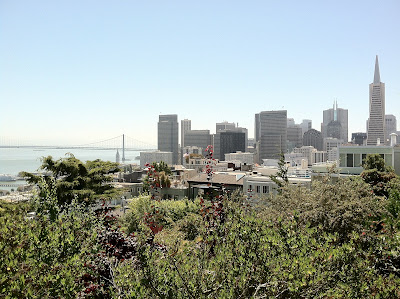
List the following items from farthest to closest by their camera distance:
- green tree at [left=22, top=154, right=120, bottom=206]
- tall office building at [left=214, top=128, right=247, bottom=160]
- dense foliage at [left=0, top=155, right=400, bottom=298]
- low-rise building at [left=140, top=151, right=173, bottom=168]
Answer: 1. tall office building at [left=214, top=128, right=247, bottom=160]
2. low-rise building at [left=140, top=151, right=173, bottom=168]
3. green tree at [left=22, top=154, right=120, bottom=206]
4. dense foliage at [left=0, top=155, right=400, bottom=298]

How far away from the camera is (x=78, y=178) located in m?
17.4

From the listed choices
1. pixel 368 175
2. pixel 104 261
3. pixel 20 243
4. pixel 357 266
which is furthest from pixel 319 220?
pixel 368 175

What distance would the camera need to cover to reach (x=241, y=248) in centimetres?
364

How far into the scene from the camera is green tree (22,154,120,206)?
16391 millimetres

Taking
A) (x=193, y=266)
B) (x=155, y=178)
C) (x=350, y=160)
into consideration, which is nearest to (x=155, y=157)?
(x=350, y=160)

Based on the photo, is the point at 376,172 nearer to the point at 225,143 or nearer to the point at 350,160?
the point at 350,160

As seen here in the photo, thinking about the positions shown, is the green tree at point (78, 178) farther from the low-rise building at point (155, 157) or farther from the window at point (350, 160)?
the low-rise building at point (155, 157)

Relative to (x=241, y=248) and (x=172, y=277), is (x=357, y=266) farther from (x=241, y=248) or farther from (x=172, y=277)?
(x=172, y=277)

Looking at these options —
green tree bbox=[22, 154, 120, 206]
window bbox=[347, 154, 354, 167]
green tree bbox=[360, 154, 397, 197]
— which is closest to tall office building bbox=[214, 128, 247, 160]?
window bbox=[347, 154, 354, 167]

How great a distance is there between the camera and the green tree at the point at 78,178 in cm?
1639

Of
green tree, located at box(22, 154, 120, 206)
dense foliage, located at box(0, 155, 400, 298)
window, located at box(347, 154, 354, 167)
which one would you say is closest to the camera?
dense foliage, located at box(0, 155, 400, 298)

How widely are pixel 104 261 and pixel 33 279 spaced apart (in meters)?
0.97

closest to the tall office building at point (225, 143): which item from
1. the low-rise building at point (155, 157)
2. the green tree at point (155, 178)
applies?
the low-rise building at point (155, 157)

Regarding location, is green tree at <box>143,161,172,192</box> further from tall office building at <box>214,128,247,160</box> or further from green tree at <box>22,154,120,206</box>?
tall office building at <box>214,128,247,160</box>
